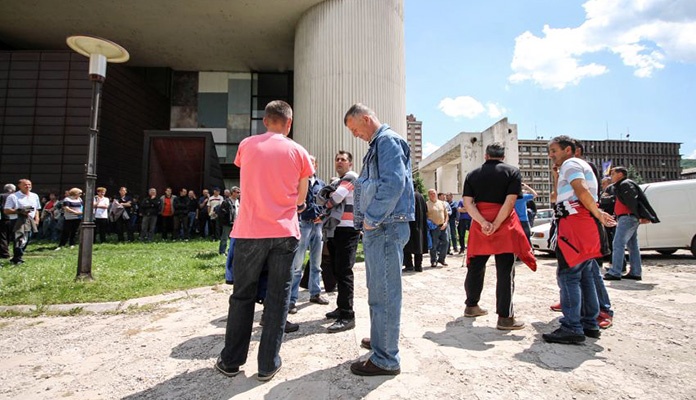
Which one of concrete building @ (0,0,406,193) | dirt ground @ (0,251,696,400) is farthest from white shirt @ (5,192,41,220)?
concrete building @ (0,0,406,193)

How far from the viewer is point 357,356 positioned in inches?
111

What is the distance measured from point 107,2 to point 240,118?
828 cm

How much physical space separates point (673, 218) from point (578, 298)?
8.13 m

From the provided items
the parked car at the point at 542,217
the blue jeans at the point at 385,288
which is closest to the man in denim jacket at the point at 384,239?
the blue jeans at the point at 385,288

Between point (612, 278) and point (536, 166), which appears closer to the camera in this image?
point (612, 278)

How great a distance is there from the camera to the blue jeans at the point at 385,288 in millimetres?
2449

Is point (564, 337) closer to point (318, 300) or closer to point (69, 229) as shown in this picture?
point (318, 300)

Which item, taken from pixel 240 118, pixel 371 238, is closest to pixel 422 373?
pixel 371 238

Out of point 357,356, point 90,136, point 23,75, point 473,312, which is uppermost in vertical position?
point 23,75

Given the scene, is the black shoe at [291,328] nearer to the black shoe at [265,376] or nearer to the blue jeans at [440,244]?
the black shoe at [265,376]

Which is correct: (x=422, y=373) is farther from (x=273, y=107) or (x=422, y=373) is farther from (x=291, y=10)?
(x=291, y=10)

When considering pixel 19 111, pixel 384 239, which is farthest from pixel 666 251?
pixel 19 111

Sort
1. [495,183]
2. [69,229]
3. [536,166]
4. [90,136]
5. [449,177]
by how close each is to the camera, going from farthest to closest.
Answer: [536,166], [449,177], [69,229], [90,136], [495,183]

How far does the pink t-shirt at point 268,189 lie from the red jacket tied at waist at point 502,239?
1.98 metres
